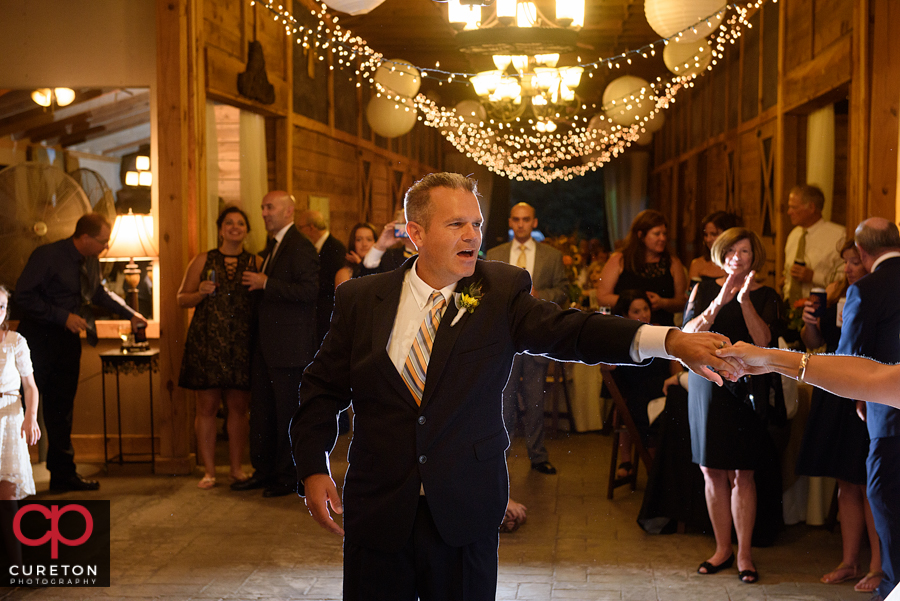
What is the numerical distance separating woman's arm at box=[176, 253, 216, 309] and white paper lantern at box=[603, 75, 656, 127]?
15.9ft

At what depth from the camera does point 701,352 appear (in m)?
1.88

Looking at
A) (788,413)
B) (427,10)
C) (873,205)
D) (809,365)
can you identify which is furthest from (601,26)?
(809,365)

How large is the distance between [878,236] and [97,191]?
15.4 ft

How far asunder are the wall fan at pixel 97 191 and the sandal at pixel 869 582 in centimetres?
481

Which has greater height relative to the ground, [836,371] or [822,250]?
[822,250]

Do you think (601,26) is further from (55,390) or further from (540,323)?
(540,323)

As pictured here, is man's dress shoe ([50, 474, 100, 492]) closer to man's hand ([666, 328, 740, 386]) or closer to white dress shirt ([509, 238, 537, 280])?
white dress shirt ([509, 238, 537, 280])

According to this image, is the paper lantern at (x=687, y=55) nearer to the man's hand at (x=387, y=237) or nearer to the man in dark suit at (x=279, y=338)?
the man's hand at (x=387, y=237)

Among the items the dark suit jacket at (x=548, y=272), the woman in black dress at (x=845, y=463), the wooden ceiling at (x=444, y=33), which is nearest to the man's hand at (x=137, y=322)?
the dark suit jacket at (x=548, y=272)

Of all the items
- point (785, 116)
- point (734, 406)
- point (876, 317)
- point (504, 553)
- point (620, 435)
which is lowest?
point (504, 553)

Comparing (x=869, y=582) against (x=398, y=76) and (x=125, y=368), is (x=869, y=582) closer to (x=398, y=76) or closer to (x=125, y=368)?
(x=125, y=368)

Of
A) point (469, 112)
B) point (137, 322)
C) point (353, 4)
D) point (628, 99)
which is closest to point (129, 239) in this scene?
point (137, 322)

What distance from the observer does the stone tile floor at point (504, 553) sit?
349 cm

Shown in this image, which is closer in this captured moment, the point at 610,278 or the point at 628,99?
the point at 610,278
